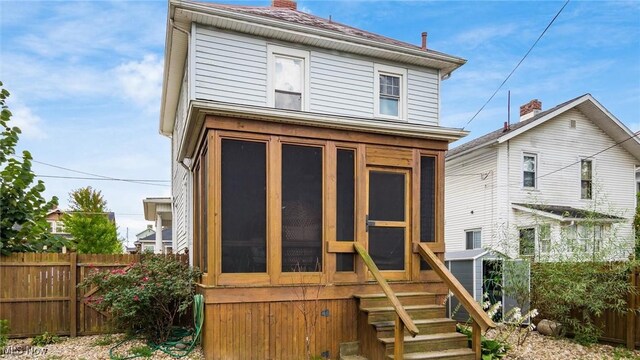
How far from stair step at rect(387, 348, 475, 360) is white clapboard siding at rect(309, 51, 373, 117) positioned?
5095 mm

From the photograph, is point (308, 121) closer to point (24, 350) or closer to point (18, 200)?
point (24, 350)

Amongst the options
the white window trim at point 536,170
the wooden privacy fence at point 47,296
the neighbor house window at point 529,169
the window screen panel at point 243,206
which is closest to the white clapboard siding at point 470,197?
the white window trim at point 536,170

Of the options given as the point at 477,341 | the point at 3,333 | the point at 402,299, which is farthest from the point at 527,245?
the point at 3,333

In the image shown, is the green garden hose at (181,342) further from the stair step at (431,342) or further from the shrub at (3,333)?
the stair step at (431,342)

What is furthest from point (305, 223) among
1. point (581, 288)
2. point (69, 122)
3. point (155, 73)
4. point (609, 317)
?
point (69, 122)

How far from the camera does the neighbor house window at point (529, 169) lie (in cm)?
1441

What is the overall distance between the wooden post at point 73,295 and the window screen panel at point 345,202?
485 centimetres

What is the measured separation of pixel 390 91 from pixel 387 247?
4154 millimetres

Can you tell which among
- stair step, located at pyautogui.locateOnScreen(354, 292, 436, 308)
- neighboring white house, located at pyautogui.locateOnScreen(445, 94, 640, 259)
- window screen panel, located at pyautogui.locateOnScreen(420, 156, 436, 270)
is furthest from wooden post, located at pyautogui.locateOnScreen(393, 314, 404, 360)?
neighboring white house, located at pyautogui.locateOnScreen(445, 94, 640, 259)

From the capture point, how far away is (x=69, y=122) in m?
18.3

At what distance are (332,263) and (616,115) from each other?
13828 mm

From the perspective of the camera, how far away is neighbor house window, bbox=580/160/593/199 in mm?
15266

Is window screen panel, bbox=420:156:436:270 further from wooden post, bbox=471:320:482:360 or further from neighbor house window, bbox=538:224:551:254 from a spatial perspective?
neighbor house window, bbox=538:224:551:254

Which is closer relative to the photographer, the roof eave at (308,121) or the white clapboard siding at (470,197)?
the roof eave at (308,121)
